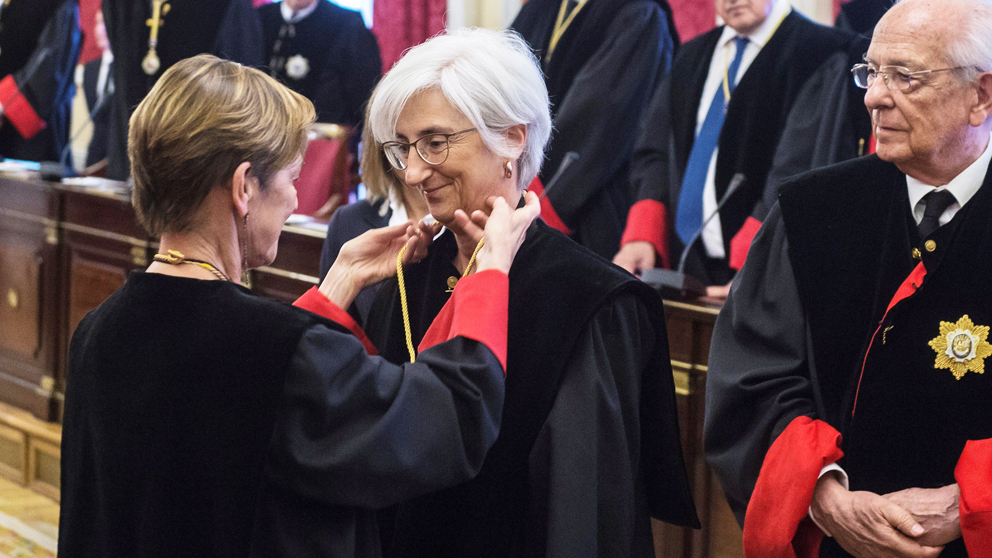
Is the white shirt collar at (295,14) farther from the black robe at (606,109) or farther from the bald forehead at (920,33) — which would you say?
the bald forehead at (920,33)

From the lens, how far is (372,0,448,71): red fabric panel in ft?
19.9

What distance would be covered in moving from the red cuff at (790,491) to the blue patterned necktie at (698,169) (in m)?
2.05

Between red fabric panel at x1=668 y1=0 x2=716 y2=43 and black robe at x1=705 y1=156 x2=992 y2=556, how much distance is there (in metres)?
3.19

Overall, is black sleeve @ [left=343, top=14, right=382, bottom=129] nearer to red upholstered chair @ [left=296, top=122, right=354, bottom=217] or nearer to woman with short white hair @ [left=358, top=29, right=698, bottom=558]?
red upholstered chair @ [left=296, top=122, right=354, bottom=217]

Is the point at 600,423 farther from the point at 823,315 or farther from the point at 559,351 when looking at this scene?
the point at 823,315

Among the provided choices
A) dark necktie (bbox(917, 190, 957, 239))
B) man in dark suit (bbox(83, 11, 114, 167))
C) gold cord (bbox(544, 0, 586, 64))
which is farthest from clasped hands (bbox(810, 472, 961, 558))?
man in dark suit (bbox(83, 11, 114, 167))

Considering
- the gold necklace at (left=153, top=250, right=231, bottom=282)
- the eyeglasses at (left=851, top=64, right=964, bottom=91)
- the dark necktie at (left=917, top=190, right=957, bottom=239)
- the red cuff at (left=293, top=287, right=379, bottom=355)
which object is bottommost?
the red cuff at (left=293, top=287, right=379, bottom=355)

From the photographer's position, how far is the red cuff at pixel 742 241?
11.5 ft

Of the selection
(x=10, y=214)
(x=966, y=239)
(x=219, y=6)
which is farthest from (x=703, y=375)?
(x=10, y=214)

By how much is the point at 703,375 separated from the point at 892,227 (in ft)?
3.29

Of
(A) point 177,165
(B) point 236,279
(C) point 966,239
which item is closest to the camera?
(A) point 177,165

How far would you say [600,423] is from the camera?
1717mm

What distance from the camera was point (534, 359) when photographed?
1742 mm

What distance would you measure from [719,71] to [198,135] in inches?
107
